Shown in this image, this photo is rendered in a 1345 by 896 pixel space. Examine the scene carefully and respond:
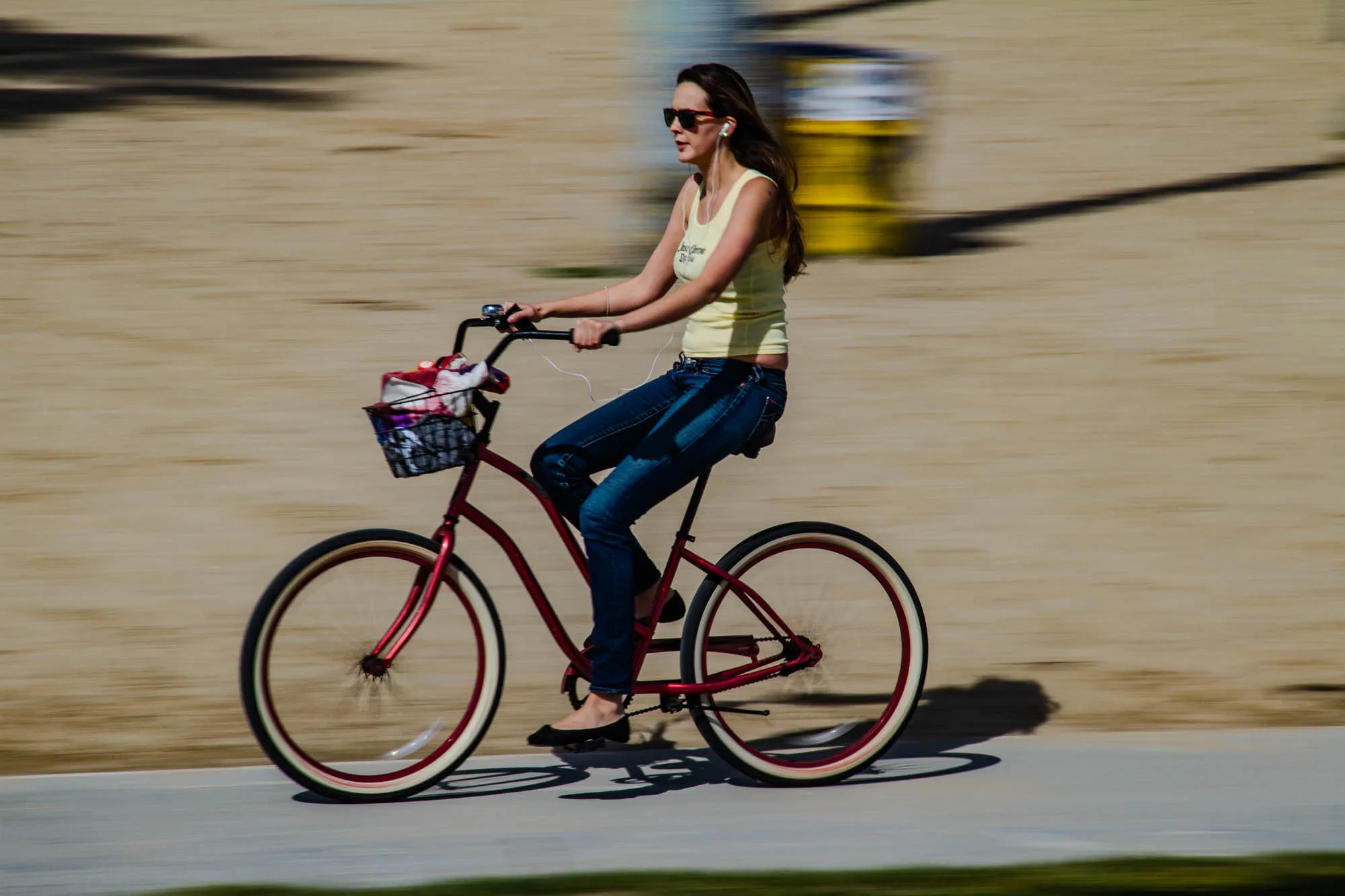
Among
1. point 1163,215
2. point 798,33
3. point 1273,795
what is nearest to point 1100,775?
point 1273,795

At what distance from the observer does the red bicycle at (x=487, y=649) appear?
13.3ft

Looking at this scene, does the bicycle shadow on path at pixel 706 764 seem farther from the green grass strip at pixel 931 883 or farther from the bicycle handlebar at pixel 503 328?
the bicycle handlebar at pixel 503 328

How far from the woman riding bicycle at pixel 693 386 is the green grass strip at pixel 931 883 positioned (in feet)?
1.82

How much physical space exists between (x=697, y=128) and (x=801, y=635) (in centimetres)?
147

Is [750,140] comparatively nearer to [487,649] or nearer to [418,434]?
[418,434]

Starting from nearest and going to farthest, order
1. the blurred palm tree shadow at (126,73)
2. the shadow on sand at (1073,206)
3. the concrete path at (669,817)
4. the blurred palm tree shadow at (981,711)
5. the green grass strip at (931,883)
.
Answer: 1. the green grass strip at (931,883)
2. the concrete path at (669,817)
3. the blurred palm tree shadow at (981,711)
4. the shadow on sand at (1073,206)
5. the blurred palm tree shadow at (126,73)

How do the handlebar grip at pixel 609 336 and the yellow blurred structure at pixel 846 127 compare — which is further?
the yellow blurred structure at pixel 846 127

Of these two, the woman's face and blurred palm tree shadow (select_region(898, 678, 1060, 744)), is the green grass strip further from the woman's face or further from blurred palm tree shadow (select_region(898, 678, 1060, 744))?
the woman's face

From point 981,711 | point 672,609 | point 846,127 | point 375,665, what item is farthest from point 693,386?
point 846,127

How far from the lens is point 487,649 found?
13.8 feet

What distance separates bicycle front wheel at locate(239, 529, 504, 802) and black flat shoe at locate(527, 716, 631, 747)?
0.19 metres

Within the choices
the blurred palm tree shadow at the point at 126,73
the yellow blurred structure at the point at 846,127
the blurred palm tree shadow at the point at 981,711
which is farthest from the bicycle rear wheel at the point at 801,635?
the blurred palm tree shadow at the point at 126,73

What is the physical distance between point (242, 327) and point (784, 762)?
186 inches

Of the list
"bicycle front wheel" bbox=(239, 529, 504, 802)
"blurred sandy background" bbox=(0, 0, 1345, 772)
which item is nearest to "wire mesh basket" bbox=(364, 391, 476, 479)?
"bicycle front wheel" bbox=(239, 529, 504, 802)
